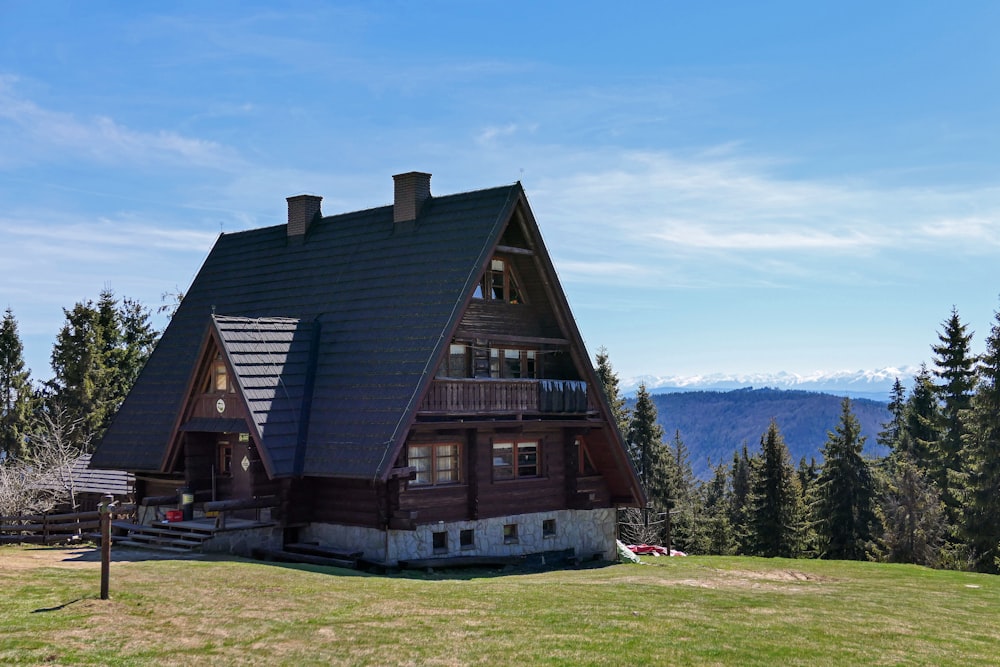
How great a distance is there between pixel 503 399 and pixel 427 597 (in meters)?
10.4

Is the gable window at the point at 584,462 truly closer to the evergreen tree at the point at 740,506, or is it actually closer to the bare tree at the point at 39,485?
the bare tree at the point at 39,485

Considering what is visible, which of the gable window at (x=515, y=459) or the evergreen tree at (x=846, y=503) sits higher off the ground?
the gable window at (x=515, y=459)

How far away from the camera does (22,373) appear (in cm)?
6481

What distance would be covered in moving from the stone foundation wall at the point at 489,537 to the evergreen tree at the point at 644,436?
40806 millimetres

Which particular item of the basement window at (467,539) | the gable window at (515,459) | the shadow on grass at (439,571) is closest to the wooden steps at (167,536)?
the shadow on grass at (439,571)

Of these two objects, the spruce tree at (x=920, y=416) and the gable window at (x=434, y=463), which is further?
the spruce tree at (x=920, y=416)

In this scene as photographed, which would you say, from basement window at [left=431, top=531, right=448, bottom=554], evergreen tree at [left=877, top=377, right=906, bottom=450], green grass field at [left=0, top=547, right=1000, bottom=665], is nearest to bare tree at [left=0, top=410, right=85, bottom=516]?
green grass field at [left=0, top=547, right=1000, bottom=665]

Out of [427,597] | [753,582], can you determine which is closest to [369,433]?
[427,597]

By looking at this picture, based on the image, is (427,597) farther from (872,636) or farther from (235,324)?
(235,324)

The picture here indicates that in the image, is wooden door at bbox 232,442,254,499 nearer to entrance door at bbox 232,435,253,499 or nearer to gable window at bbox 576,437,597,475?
entrance door at bbox 232,435,253,499

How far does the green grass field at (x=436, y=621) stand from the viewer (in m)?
14.1

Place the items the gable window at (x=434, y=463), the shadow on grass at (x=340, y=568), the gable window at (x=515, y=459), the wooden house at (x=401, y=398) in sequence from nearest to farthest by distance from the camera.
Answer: the shadow on grass at (x=340, y=568)
the wooden house at (x=401, y=398)
the gable window at (x=434, y=463)
the gable window at (x=515, y=459)

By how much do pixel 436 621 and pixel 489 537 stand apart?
1254 centimetres

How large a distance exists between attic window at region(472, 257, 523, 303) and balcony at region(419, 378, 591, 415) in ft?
9.79
